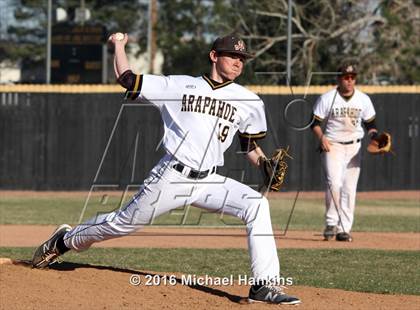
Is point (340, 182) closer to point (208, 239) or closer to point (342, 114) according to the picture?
point (342, 114)

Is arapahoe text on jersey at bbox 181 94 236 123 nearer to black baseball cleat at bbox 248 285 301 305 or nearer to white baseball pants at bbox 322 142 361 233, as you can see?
black baseball cleat at bbox 248 285 301 305

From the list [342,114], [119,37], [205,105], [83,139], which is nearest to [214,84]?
[205,105]

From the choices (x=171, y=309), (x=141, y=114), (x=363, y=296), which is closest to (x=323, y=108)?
(x=363, y=296)

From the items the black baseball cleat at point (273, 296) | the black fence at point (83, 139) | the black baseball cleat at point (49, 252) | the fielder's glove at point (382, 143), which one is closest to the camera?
the black baseball cleat at point (273, 296)

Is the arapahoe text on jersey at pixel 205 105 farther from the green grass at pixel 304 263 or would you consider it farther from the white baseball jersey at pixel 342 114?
the white baseball jersey at pixel 342 114

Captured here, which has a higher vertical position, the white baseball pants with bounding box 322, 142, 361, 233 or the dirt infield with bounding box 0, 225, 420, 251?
the white baseball pants with bounding box 322, 142, 361, 233

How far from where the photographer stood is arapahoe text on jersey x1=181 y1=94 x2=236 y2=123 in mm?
7965

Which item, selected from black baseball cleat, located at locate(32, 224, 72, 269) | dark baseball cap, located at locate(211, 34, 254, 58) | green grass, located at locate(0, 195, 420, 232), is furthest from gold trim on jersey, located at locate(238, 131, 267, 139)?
green grass, located at locate(0, 195, 420, 232)

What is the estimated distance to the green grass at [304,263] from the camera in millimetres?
9789

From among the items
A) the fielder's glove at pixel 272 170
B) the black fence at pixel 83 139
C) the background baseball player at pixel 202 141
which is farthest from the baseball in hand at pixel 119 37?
the black fence at pixel 83 139

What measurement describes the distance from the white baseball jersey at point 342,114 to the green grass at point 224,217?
8.79ft

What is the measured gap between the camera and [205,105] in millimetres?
7965

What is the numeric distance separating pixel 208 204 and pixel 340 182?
5.58 metres

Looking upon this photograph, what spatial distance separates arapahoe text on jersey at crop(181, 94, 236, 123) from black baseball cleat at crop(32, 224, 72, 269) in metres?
1.82
